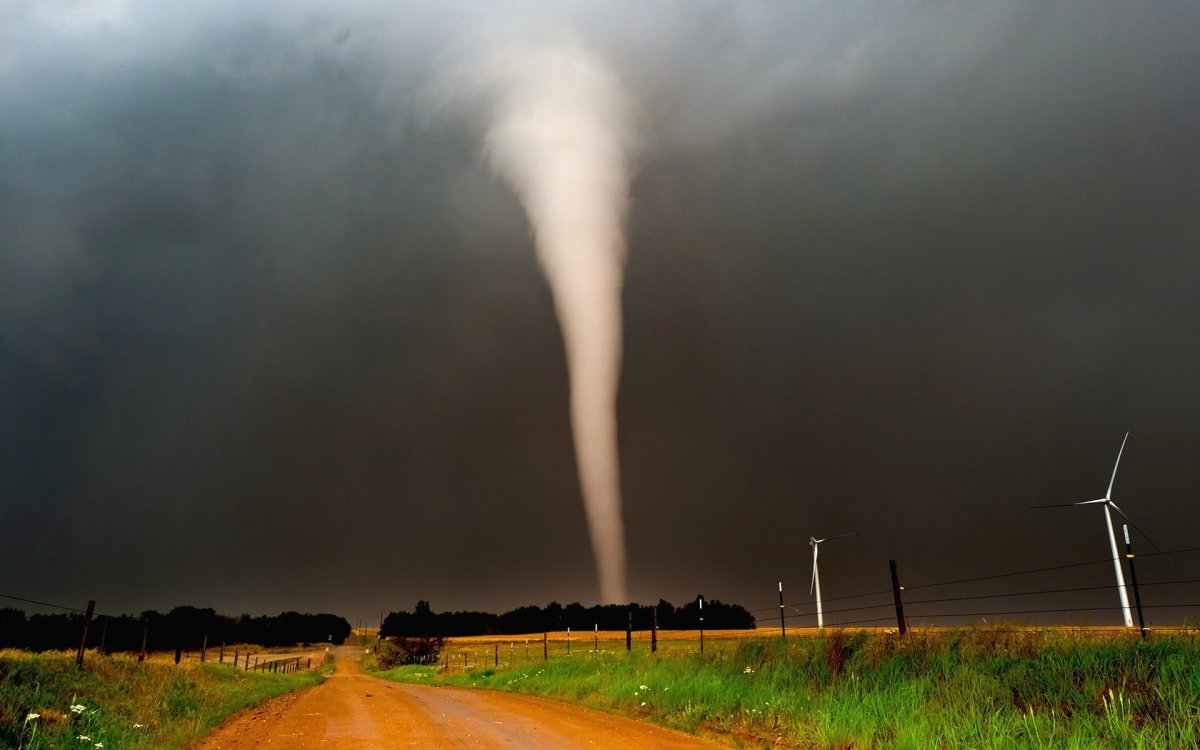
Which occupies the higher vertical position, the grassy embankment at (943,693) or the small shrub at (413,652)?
the grassy embankment at (943,693)

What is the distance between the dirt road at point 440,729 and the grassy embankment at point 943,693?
1710mm

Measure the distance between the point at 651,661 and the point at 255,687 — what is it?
2008 cm

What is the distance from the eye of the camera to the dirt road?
13.4 m

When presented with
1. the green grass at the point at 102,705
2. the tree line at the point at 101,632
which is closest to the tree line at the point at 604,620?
the tree line at the point at 101,632

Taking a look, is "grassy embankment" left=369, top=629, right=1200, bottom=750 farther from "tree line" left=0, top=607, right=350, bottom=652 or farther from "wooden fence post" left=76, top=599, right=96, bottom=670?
"tree line" left=0, top=607, right=350, bottom=652

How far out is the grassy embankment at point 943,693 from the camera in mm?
10102

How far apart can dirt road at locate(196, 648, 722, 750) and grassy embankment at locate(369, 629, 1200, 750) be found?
5.61 ft

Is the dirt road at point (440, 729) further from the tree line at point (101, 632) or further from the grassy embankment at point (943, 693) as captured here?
the tree line at point (101, 632)

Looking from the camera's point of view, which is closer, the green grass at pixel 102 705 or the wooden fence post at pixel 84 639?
the green grass at pixel 102 705

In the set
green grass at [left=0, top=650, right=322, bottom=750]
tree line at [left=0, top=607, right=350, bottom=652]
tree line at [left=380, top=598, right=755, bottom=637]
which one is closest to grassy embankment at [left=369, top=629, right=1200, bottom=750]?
green grass at [left=0, top=650, right=322, bottom=750]

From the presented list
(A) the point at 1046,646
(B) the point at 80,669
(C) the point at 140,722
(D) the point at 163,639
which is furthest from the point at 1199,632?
(D) the point at 163,639

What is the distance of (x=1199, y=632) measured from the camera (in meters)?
12.8

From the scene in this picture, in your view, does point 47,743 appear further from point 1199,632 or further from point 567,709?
point 1199,632

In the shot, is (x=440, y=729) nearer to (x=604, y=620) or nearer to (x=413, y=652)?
(x=413, y=652)
